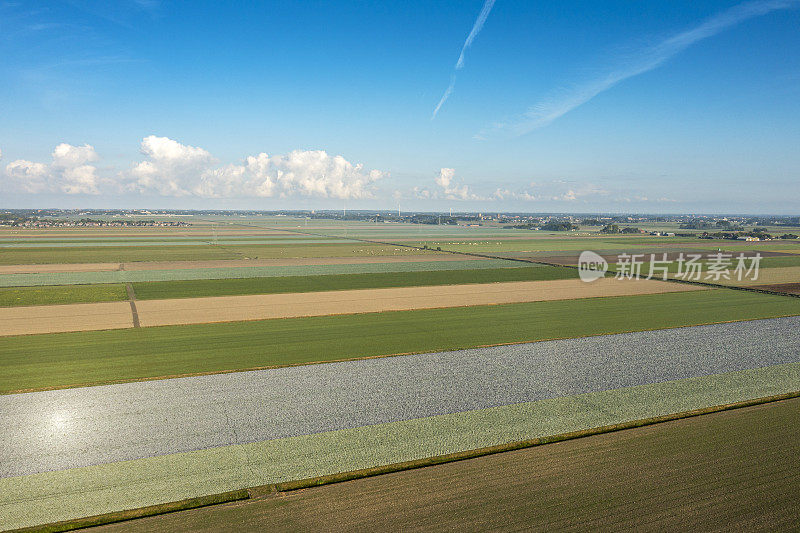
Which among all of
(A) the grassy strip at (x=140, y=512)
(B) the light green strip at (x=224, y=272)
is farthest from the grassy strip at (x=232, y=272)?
(A) the grassy strip at (x=140, y=512)

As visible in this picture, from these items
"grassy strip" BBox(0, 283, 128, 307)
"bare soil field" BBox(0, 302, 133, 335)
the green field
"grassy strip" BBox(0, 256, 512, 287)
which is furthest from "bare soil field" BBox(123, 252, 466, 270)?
"bare soil field" BBox(0, 302, 133, 335)

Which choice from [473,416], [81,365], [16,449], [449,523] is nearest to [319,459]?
[449,523]

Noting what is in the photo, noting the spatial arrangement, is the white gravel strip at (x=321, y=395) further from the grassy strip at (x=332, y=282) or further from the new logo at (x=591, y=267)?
the new logo at (x=591, y=267)

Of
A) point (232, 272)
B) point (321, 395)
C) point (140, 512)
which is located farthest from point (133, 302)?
point (140, 512)

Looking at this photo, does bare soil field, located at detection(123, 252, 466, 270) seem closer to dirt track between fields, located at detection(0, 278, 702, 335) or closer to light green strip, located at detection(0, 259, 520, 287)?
light green strip, located at detection(0, 259, 520, 287)

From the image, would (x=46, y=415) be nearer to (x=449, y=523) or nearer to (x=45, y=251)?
(x=449, y=523)

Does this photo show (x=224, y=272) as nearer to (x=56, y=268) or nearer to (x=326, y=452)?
(x=56, y=268)
